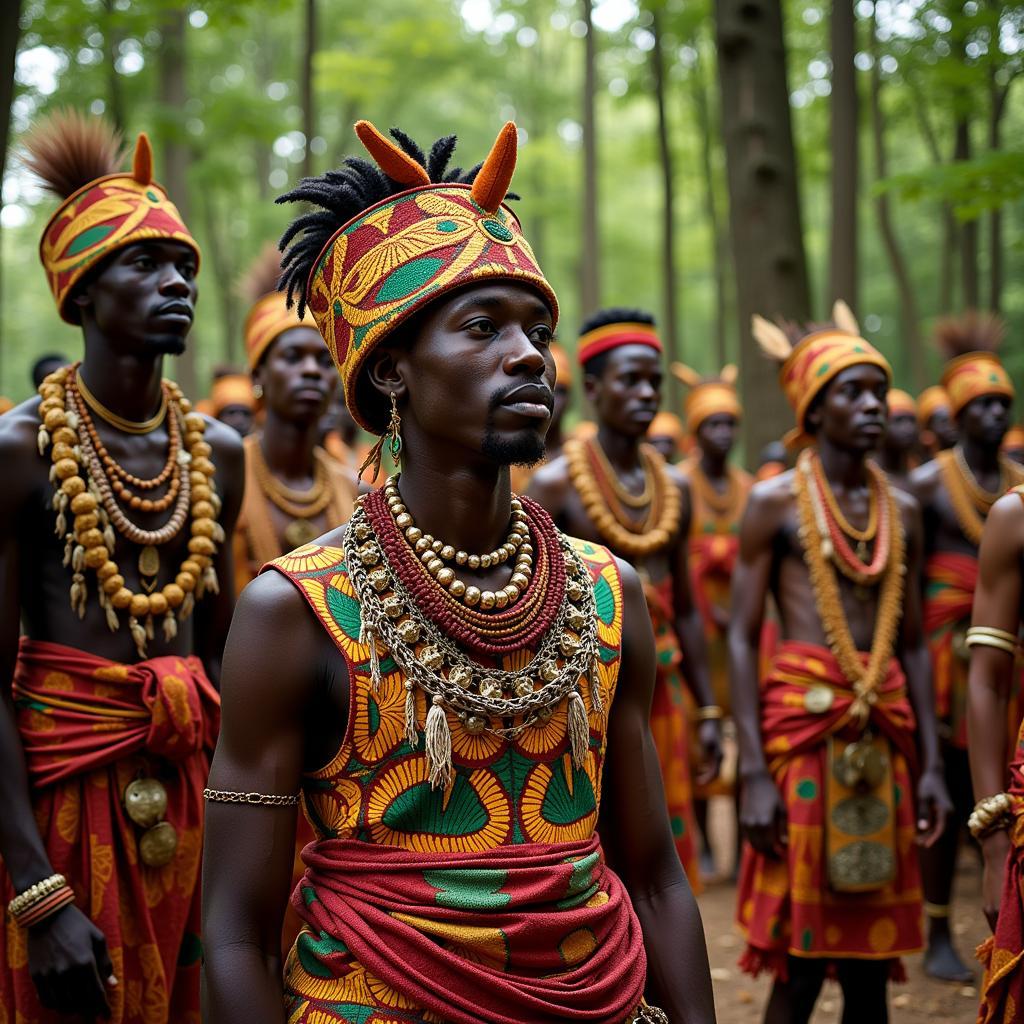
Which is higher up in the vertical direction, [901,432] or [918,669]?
[901,432]

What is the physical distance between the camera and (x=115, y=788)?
385 cm

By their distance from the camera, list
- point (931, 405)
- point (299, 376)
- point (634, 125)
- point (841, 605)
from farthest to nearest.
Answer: point (634, 125), point (931, 405), point (299, 376), point (841, 605)

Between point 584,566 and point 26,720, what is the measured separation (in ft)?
6.70

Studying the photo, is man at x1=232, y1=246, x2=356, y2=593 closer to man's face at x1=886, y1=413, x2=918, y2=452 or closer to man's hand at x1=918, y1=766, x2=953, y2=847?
man's hand at x1=918, y1=766, x2=953, y2=847

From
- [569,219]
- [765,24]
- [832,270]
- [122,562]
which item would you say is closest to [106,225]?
[122,562]

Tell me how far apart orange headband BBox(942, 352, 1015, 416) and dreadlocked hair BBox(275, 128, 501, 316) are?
571cm

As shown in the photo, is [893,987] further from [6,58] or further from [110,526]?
[6,58]

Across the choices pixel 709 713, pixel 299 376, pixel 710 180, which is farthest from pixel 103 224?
pixel 710 180

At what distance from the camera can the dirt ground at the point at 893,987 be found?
631 centimetres

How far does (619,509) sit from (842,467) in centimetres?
135

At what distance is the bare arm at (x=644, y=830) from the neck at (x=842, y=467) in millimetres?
3163

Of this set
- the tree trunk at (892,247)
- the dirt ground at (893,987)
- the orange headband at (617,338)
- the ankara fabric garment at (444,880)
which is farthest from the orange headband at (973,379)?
the tree trunk at (892,247)

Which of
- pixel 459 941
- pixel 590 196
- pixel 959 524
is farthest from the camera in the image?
pixel 590 196

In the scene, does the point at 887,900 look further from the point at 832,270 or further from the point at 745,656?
the point at 832,270
